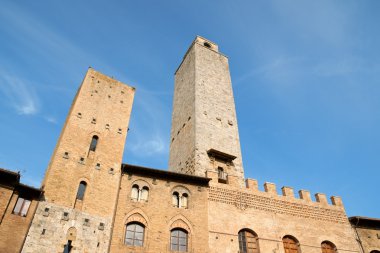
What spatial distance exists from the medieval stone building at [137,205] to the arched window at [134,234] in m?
0.05

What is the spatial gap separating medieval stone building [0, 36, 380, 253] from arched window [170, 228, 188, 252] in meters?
0.05

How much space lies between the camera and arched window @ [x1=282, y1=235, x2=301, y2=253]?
1736cm

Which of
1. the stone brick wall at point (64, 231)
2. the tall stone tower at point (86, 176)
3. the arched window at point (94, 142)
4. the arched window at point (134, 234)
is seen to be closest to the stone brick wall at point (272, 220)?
the arched window at point (134, 234)

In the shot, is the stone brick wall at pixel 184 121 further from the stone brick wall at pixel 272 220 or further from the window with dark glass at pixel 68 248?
the window with dark glass at pixel 68 248

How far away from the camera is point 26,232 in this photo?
1314 cm

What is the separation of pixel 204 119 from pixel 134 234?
1127cm

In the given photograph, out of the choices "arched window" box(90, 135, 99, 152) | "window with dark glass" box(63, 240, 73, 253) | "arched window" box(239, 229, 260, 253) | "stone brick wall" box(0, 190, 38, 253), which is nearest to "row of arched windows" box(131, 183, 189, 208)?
"arched window" box(90, 135, 99, 152)

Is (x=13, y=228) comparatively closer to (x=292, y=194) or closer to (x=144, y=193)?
(x=144, y=193)

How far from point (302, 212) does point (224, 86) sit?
13261 millimetres

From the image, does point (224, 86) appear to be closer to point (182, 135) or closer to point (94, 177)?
point (182, 135)

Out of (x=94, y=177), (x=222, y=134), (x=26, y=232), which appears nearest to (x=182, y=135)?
(x=222, y=134)

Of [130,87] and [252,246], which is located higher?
[130,87]

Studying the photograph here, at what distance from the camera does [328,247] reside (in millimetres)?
18266

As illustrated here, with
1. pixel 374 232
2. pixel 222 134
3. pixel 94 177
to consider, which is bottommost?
pixel 374 232
